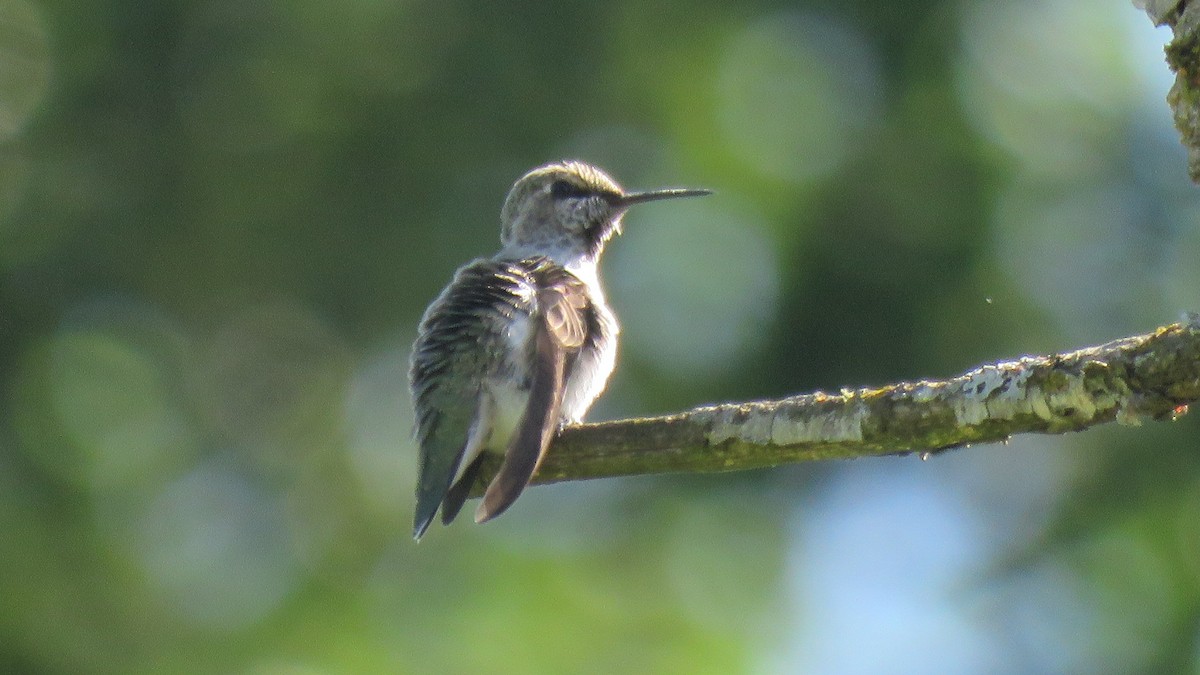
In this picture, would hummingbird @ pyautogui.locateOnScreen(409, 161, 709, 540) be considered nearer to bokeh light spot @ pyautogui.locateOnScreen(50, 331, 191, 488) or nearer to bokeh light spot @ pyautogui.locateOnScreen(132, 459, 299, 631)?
bokeh light spot @ pyautogui.locateOnScreen(132, 459, 299, 631)

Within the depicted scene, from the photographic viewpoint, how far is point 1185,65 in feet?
10.3

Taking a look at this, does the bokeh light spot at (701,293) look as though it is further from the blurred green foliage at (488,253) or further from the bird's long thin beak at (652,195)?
the bird's long thin beak at (652,195)

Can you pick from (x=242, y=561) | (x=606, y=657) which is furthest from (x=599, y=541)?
(x=242, y=561)

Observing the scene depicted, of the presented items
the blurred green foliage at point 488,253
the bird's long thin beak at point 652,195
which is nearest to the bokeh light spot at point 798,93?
the blurred green foliage at point 488,253

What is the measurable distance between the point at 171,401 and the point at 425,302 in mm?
1802

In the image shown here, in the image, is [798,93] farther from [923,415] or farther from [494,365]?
[923,415]

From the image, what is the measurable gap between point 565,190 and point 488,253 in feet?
12.0

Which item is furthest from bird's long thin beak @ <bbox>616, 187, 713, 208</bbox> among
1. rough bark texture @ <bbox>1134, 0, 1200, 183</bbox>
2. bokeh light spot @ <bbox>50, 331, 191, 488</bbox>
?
bokeh light spot @ <bbox>50, 331, 191, 488</bbox>

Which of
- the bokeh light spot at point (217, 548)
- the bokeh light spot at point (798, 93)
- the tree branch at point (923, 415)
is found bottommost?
the tree branch at point (923, 415)

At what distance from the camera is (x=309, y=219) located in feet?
34.9

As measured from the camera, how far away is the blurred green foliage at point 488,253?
797cm

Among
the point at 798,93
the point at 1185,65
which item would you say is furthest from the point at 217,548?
the point at 1185,65

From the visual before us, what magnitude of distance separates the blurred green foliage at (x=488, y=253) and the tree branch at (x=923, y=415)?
3.93 metres

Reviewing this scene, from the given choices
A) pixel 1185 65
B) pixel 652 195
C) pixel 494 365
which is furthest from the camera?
pixel 652 195
